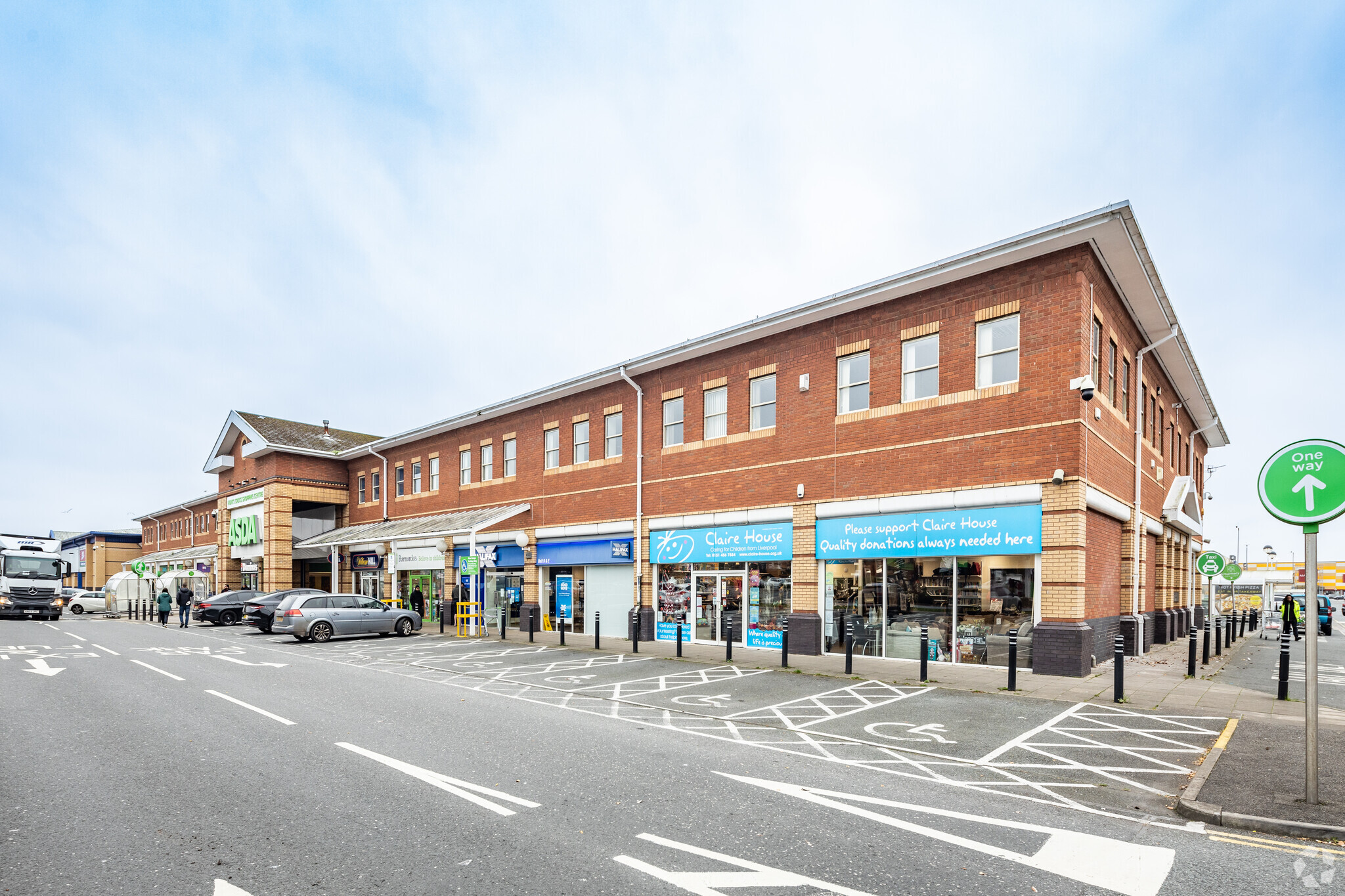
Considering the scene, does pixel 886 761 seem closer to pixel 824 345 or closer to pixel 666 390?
pixel 824 345

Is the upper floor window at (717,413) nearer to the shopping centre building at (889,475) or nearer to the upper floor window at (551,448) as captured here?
the shopping centre building at (889,475)

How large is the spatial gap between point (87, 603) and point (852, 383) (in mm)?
55235

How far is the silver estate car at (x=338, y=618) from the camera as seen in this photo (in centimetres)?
2384

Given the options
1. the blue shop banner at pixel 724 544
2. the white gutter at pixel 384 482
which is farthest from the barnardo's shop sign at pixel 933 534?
the white gutter at pixel 384 482

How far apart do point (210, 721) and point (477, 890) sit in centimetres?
711

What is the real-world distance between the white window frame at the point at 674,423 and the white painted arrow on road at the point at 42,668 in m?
14.6

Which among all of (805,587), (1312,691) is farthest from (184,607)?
(1312,691)

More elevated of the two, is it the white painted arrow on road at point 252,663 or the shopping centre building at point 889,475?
the shopping centre building at point 889,475

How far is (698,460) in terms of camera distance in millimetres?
21203

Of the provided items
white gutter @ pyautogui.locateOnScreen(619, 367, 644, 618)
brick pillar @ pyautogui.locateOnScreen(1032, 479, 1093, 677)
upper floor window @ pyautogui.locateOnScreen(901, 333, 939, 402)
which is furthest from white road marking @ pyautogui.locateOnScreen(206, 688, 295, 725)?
upper floor window @ pyautogui.locateOnScreen(901, 333, 939, 402)

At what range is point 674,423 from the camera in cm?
2230

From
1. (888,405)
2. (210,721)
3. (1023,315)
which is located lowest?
(210,721)

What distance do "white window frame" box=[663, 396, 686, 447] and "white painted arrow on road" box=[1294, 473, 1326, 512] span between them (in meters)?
16.1

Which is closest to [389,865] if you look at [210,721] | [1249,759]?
[210,721]
